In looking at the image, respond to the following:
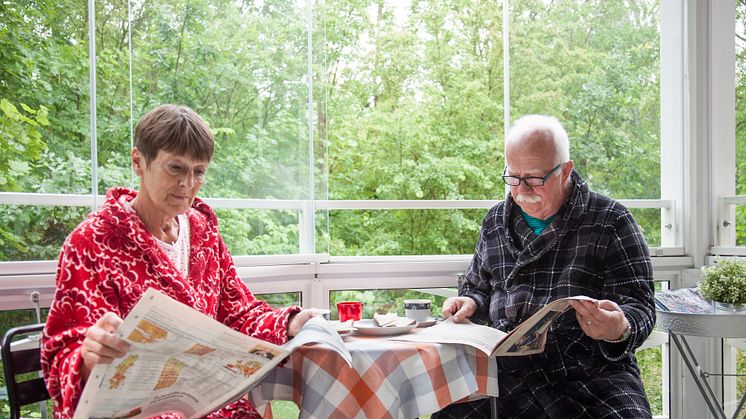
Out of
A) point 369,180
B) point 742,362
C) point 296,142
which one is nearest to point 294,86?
point 296,142

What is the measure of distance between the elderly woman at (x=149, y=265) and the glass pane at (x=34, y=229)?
2.62ft

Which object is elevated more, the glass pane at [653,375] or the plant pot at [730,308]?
the plant pot at [730,308]

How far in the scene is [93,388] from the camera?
1107 millimetres

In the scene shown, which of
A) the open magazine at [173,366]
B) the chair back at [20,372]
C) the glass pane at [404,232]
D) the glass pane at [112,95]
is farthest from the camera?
the glass pane at [404,232]

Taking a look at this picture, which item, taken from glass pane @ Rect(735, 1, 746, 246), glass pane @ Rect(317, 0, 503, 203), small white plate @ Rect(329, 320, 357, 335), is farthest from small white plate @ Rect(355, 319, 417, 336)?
glass pane @ Rect(317, 0, 503, 203)

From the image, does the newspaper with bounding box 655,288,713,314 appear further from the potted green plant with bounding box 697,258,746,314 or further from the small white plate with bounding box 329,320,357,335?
the small white plate with bounding box 329,320,357,335

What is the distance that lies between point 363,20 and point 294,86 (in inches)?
204

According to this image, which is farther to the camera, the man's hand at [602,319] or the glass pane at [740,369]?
the glass pane at [740,369]

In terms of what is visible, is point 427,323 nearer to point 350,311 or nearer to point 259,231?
point 350,311

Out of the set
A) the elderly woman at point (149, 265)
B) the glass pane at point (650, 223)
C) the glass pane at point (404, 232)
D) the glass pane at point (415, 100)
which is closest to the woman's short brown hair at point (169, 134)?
the elderly woman at point (149, 265)

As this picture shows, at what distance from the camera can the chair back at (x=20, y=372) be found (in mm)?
1604

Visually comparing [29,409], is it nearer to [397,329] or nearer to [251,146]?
[251,146]

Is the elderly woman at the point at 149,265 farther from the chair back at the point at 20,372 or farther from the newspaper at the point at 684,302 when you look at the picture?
the newspaper at the point at 684,302

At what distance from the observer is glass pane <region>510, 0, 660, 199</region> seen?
350 centimetres
